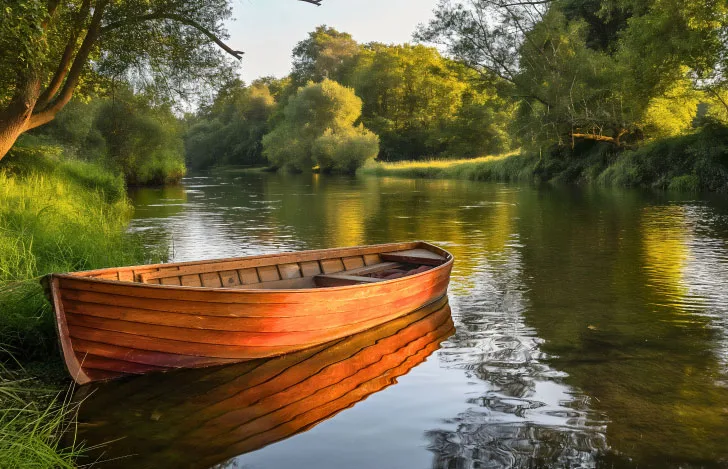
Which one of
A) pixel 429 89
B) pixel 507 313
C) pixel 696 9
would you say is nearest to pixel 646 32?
pixel 696 9

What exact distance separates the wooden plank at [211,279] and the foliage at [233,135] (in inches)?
2820

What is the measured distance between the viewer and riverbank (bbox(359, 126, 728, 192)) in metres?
27.0

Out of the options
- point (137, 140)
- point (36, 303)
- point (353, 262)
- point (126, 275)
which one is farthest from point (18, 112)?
point (137, 140)

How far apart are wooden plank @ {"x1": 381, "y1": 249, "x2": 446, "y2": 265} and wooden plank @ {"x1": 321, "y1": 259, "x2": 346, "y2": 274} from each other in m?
0.98

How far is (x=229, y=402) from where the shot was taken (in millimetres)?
5711

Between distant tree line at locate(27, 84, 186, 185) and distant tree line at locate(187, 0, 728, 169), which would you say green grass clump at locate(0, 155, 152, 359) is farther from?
distant tree line at locate(27, 84, 186, 185)

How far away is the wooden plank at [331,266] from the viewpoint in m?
8.97

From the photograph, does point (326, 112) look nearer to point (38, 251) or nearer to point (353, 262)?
point (353, 262)

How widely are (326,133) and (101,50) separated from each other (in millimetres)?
43332

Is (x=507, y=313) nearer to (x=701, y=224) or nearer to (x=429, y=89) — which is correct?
(x=701, y=224)

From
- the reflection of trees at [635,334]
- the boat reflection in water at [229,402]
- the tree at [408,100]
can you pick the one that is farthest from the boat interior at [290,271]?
the tree at [408,100]

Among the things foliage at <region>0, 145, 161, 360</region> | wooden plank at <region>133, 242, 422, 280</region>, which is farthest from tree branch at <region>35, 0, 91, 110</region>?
wooden plank at <region>133, 242, 422, 280</region>

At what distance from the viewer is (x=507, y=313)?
872 centimetres

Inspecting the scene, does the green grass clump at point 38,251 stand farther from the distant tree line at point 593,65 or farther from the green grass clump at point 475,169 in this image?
the green grass clump at point 475,169
